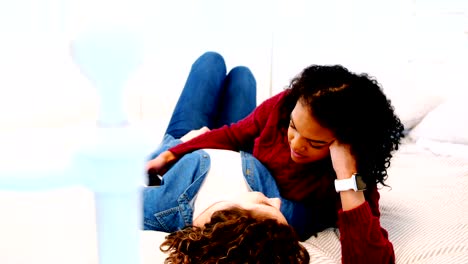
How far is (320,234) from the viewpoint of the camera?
1.17 meters

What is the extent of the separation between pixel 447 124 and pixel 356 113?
1.13m

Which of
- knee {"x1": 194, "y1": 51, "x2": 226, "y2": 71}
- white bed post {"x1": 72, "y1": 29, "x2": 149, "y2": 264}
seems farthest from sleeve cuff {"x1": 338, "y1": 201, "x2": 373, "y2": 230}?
knee {"x1": 194, "y1": 51, "x2": 226, "y2": 71}

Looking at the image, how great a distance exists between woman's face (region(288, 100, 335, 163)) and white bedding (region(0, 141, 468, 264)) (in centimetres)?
21

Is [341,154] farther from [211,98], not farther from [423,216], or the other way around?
[211,98]

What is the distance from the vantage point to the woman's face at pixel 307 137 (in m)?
1.01

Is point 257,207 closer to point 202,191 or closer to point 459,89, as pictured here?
point 202,191

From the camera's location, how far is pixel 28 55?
194 centimetres

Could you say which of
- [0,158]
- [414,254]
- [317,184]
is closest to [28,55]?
[317,184]

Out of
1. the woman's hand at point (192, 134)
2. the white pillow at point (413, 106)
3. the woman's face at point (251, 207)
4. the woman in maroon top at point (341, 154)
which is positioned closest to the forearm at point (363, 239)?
the woman in maroon top at point (341, 154)

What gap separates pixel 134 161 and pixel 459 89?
6.86 feet

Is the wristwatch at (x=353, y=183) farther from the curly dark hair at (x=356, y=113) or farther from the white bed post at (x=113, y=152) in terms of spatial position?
the white bed post at (x=113, y=152)

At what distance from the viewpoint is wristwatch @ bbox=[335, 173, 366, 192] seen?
3.31 feet

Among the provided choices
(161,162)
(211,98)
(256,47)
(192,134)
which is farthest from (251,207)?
(256,47)

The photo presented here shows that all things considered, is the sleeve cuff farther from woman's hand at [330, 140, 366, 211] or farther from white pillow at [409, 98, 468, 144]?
white pillow at [409, 98, 468, 144]
